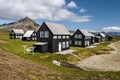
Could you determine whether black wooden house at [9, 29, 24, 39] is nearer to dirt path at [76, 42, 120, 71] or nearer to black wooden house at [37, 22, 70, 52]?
black wooden house at [37, 22, 70, 52]

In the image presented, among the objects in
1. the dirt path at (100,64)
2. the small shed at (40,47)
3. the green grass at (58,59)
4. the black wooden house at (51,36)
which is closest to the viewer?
the green grass at (58,59)

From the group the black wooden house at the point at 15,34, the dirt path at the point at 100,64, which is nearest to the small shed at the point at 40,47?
the dirt path at the point at 100,64

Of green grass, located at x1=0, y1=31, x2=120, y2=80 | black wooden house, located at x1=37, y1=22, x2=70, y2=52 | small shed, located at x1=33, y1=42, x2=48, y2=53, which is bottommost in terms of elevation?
green grass, located at x1=0, y1=31, x2=120, y2=80

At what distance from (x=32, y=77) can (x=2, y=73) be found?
299cm

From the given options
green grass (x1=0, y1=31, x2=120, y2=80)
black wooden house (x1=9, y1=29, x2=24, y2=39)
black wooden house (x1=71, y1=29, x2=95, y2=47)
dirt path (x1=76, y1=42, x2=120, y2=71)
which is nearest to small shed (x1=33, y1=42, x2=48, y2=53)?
green grass (x1=0, y1=31, x2=120, y2=80)

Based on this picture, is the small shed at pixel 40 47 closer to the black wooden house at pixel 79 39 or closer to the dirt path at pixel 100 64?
the dirt path at pixel 100 64

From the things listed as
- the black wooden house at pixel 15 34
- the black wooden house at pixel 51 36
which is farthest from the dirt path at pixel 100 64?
the black wooden house at pixel 15 34

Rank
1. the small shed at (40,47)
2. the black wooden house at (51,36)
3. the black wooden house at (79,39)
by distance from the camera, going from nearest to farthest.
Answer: the small shed at (40,47) → the black wooden house at (51,36) → the black wooden house at (79,39)

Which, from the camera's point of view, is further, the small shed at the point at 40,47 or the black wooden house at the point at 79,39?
the black wooden house at the point at 79,39

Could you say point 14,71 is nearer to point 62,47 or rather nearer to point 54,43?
point 54,43

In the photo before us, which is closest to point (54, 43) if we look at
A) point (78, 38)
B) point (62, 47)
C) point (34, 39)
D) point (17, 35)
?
point (62, 47)

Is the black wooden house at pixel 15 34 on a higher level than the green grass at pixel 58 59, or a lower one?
higher

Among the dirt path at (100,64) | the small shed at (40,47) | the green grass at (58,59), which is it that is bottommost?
the dirt path at (100,64)

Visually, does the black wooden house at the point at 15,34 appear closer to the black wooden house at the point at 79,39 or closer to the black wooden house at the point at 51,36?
the black wooden house at the point at 79,39
